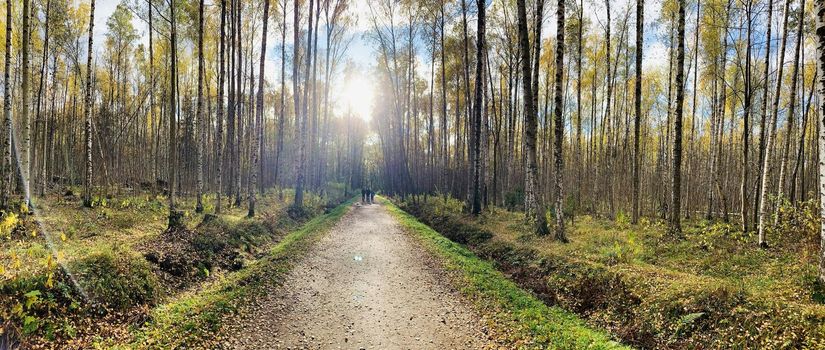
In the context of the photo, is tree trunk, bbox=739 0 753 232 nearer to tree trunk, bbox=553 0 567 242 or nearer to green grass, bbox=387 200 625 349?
tree trunk, bbox=553 0 567 242

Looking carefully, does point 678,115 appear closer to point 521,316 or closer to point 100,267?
point 521,316

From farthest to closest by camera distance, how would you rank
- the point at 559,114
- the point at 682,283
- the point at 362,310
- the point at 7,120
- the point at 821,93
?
1. the point at 559,114
2. the point at 7,120
3. the point at 362,310
4. the point at 682,283
5. the point at 821,93

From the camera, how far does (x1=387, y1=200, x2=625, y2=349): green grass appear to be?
5.15m

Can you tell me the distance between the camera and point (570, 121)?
2772 cm

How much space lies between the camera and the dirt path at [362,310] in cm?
534

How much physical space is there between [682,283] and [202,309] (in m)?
7.27

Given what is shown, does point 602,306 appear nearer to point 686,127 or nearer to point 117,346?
point 117,346

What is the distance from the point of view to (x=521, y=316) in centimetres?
602

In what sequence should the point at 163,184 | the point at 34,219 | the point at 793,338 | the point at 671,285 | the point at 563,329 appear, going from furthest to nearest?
the point at 163,184 < the point at 34,219 < the point at 671,285 < the point at 563,329 < the point at 793,338

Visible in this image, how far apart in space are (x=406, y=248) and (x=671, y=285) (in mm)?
6990

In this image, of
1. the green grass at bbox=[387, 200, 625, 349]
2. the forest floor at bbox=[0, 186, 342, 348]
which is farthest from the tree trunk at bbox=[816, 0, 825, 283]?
the forest floor at bbox=[0, 186, 342, 348]

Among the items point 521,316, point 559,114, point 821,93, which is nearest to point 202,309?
point 521,316

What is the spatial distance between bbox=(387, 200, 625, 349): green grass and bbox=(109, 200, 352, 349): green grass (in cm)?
396

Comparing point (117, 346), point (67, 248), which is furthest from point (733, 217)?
point (67, 248)
